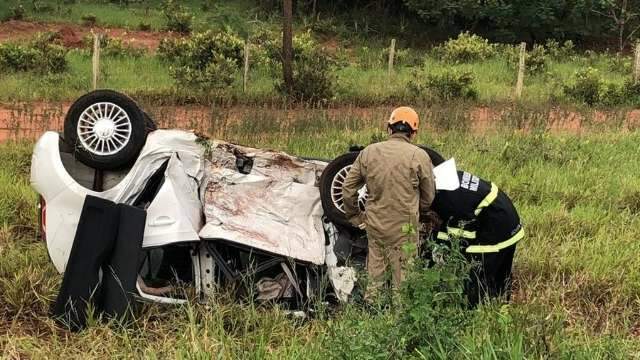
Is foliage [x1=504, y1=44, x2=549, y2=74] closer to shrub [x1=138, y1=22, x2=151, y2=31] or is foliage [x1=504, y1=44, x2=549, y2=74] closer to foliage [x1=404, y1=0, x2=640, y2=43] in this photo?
foliage [x1=404, y1=0, x2=640, y2=43]

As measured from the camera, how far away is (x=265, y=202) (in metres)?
4.64

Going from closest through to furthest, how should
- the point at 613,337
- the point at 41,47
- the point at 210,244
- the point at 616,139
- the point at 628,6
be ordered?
the point at 613,337
the point at 210,244
the point at 616,139
the point at 41,47
the point at 628,6

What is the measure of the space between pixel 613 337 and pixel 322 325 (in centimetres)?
155

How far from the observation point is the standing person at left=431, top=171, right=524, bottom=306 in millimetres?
4602

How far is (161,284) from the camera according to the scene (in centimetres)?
433

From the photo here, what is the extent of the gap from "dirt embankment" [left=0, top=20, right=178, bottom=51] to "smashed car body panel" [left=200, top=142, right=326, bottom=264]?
18.6 meters

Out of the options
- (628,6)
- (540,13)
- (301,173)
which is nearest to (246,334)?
(301,173)

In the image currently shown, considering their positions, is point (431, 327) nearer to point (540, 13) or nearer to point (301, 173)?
point (301, 173)

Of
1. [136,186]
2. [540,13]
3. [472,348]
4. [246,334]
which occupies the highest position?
[540,13]

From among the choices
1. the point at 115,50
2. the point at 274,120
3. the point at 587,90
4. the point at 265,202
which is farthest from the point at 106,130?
the point at 115,50

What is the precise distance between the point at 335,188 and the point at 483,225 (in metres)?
1.05

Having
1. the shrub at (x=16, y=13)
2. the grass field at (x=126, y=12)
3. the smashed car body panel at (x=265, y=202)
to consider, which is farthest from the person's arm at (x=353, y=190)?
the shrub at (x=16, y=13)

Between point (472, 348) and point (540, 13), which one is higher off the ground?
point (540, 13)

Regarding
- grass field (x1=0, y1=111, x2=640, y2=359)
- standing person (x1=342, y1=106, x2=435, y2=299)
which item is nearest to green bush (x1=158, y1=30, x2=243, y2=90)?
grass field (x1=0, y1=111, x2=640, y2=359)
